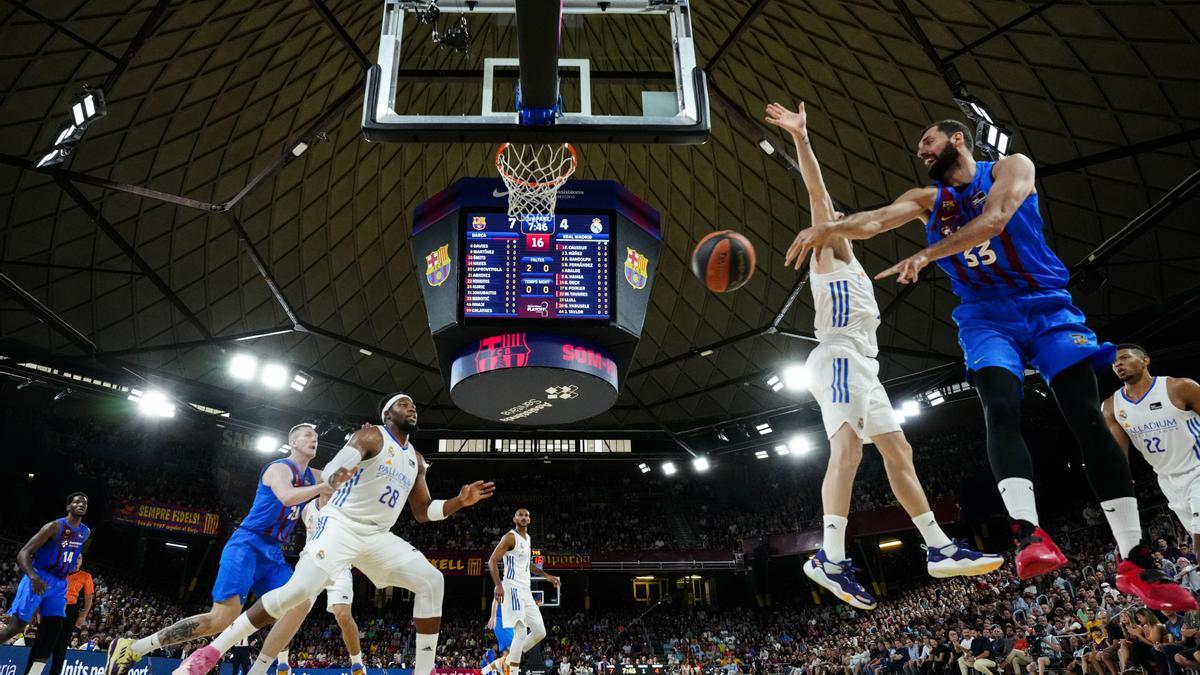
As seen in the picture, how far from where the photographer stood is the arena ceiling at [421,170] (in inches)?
569

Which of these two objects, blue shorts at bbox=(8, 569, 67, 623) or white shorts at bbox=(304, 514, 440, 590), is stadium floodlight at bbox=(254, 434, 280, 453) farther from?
white shorts at bbox=(304, 514, 440, 590)

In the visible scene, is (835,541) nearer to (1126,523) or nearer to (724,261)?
(1126,523)

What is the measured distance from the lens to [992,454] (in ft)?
13.6

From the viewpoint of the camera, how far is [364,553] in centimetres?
658

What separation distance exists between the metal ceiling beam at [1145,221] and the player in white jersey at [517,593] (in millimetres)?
12973

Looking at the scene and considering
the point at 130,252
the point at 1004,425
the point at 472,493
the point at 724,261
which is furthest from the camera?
the point at 130,252

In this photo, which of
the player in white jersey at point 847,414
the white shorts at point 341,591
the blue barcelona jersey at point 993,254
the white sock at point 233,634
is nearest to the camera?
the player in white jersey at point 847,414

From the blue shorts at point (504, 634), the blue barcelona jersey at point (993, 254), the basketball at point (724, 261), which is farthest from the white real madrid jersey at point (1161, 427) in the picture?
the blue shorts at point (504, 634)

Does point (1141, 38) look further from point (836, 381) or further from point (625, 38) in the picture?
point (836, 381)

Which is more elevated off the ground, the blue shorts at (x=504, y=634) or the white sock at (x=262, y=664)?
the blue shorts at (x=504, y=634)

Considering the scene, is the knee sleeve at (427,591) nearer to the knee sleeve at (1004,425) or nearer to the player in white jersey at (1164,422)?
the knee sleeve at (1004,425)

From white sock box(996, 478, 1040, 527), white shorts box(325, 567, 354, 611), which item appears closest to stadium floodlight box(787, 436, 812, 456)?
white shorts box(325, 567, 354, 611)

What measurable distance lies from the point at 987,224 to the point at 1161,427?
10.4 feet

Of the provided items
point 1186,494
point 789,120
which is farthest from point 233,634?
point 1186,494
